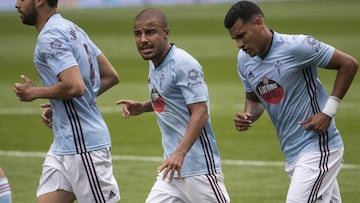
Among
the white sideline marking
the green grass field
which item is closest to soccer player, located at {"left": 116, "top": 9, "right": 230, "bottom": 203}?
the green grass field

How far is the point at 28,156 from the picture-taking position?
15.0m

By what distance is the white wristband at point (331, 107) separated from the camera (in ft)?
28.6

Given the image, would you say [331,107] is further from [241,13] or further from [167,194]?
[167,194]

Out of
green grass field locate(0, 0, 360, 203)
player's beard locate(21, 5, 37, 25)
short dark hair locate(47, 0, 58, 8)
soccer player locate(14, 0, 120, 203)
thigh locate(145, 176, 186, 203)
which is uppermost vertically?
short dark hair locate(47, 0, 58, 8)

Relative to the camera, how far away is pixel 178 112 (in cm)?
855

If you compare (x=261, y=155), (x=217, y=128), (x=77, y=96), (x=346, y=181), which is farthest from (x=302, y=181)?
(x=217, y=128)

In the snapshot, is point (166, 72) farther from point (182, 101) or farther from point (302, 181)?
point (302, 181)

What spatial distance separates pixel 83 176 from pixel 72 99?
2.13 ft

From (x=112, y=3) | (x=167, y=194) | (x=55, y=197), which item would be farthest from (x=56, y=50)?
(x=112, y=3)

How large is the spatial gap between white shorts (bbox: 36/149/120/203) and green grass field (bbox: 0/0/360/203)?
10.9 ft

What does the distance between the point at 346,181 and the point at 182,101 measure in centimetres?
498

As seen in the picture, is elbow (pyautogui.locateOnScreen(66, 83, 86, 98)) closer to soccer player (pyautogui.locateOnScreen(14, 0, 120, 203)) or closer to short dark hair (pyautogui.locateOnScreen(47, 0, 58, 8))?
soccer player (pyautogui.locateOnScreen(14, 0, 120, 203))

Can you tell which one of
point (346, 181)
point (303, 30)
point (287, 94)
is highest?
point (287, 94)

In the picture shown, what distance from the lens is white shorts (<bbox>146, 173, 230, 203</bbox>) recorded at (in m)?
8.55
